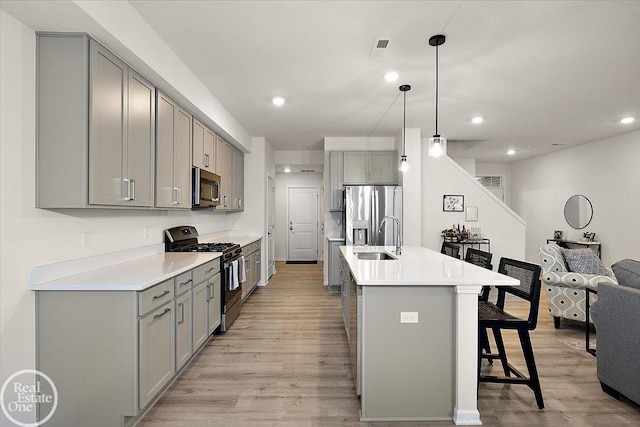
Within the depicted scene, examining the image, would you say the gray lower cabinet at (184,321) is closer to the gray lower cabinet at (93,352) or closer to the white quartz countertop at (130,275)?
the white quartz countertop at (130,275)

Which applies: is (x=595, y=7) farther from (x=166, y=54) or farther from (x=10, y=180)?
(x=10, y=180)

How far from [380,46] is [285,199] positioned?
6.63 metres

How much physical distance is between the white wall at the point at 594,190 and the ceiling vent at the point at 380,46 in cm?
526

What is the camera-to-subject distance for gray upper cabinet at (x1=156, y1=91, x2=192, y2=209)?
277 cm

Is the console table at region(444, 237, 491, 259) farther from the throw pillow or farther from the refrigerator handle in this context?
the throw pillow

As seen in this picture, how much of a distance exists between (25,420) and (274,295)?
11.6 ft

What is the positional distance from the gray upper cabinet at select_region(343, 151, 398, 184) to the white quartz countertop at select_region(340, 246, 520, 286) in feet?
9.71

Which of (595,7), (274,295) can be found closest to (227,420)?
(274,295)

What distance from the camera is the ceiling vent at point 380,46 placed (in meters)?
2.52

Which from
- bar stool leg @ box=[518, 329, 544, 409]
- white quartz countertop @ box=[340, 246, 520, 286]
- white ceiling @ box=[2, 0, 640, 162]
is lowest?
Result: bar stool leg @ box=[518, 329, 544, 409]

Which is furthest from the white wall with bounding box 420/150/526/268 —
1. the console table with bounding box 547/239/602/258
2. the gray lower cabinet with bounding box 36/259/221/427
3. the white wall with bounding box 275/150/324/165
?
the gray lower cabinet with bounding box 36/259/221/427

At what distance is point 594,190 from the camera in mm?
6145

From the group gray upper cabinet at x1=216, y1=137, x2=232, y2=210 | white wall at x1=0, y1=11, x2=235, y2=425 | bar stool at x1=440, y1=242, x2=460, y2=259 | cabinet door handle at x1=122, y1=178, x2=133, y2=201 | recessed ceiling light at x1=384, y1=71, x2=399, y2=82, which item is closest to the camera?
white wall at x1=0, y1=11, x2=235, y2=425

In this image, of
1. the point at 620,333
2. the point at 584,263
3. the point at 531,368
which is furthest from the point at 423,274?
the point at 584,263
